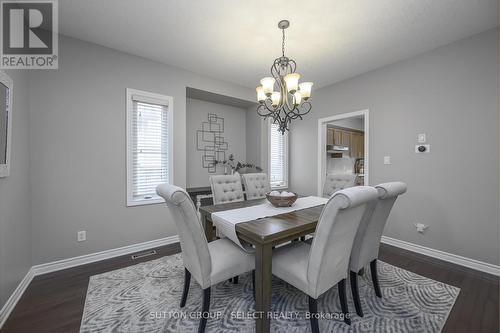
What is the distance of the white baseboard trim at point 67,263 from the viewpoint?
1.67 meters

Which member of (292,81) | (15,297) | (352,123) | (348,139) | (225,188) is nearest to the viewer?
(15,297)

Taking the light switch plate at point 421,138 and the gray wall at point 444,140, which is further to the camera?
the light switch plate at point 421,138

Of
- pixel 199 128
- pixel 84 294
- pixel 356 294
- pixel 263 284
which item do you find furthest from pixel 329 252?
pixel 199 128

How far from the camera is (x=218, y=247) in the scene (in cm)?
172

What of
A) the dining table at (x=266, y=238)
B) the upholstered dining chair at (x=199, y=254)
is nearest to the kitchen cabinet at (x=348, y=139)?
the dining table at (x=266, y=238)

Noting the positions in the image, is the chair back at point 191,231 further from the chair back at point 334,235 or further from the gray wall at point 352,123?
the gray wall at point 352,123

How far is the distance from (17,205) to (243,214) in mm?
2089

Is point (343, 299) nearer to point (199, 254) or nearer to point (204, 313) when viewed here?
point (204, 313)

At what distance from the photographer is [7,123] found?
1.64 m

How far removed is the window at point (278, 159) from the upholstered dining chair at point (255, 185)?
1470 millimetres

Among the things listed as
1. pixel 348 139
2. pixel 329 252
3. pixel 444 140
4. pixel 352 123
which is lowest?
pixel 329 252

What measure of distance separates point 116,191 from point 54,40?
187cm

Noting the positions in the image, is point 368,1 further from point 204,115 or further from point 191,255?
point 204,115

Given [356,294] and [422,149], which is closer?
[356,294]
